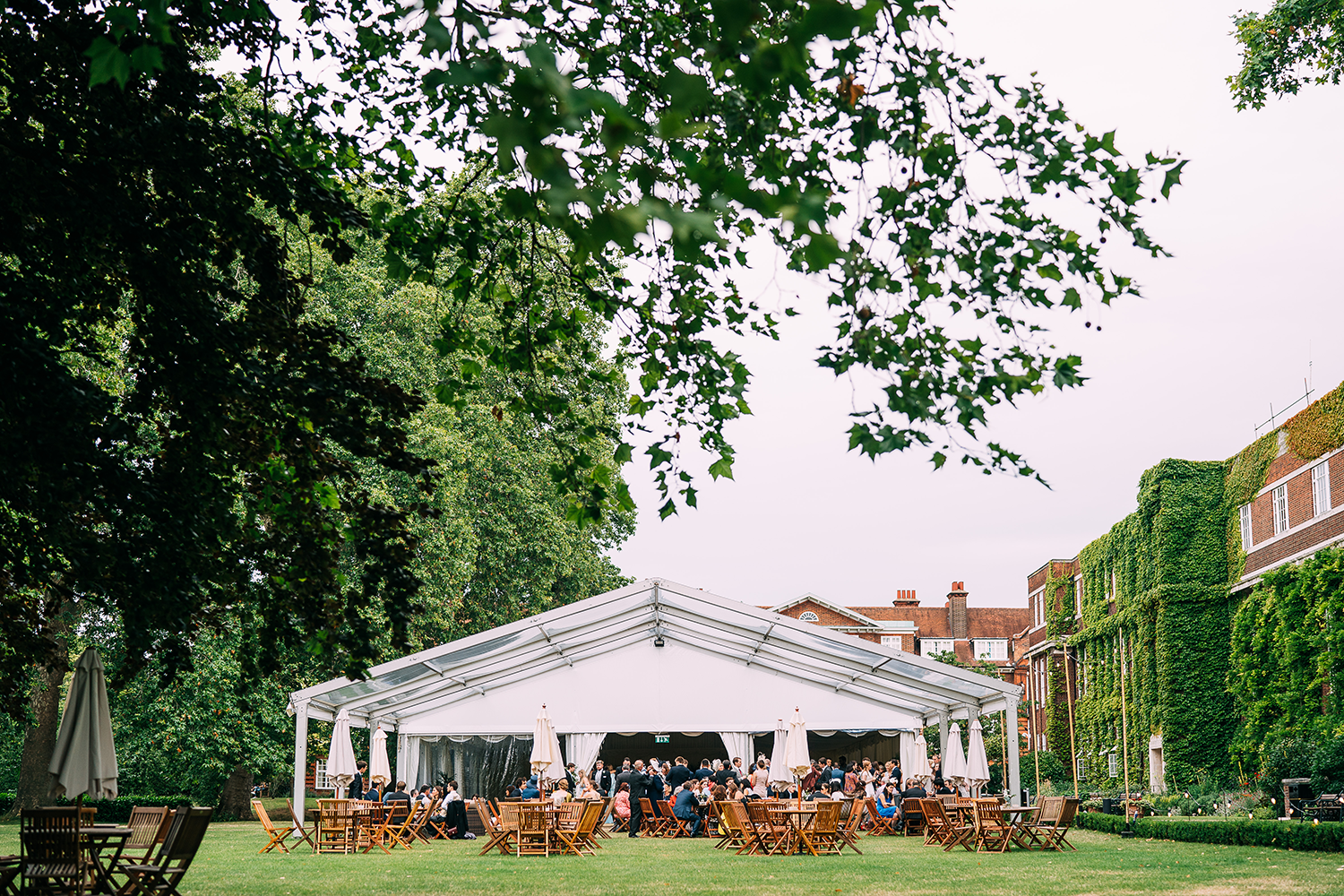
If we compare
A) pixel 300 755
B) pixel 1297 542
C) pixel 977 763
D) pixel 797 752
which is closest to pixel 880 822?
pixel 977 763

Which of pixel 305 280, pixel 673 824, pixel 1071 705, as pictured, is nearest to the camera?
pixel 305 280

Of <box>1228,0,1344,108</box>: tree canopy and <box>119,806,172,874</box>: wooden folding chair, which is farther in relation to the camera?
<box>1228,0,1344,108</box>: tree canopy

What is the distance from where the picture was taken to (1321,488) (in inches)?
978

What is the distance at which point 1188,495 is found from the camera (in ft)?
103

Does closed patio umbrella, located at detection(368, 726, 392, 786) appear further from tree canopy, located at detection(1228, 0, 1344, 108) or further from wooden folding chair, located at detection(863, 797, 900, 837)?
tree canopy, located at detection(1228, 0, 1344, 108)

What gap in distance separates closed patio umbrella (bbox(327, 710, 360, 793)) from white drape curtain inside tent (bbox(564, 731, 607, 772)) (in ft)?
15.0

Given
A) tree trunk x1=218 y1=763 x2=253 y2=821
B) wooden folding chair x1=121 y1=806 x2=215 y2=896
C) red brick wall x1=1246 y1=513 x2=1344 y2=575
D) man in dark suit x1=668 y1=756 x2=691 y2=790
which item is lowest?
tree trunk x1=218 y1=763 x2=253 y2=821

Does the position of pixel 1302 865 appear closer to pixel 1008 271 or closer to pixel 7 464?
pixel 1008 271

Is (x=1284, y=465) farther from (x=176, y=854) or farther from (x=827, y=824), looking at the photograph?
(x=176, y=854)

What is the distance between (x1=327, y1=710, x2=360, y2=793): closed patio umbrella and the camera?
1991 cm

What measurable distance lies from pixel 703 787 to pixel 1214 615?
16.1m

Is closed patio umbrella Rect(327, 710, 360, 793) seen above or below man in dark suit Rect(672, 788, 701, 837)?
above

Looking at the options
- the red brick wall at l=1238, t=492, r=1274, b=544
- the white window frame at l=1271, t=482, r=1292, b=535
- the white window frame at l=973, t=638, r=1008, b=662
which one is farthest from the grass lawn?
the white window frame at l=973, t=638, r=1008, b=662

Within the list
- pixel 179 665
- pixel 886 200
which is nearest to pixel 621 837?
pixel 179 665
